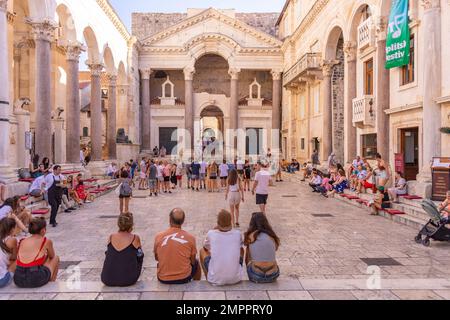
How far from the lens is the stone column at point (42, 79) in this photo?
1577cm

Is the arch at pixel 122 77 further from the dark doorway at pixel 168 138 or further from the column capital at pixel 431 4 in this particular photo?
the column capital at pixel 431 4

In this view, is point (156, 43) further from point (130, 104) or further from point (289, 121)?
point (289, 121)

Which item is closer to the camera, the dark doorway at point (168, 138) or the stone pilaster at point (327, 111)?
the stone pilaster at point (327, 111)

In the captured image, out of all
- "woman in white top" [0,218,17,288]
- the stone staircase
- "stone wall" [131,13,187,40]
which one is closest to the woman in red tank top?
"woman in white top" [0,218,17,288]

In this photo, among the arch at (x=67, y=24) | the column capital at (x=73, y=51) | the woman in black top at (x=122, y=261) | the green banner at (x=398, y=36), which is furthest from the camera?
the column capital at (x=73, y=51)

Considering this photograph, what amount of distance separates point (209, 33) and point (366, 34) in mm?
21192

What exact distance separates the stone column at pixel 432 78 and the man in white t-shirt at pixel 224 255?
886 cm

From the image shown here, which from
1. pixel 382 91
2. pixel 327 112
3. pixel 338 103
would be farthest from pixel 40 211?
pixel 338 103

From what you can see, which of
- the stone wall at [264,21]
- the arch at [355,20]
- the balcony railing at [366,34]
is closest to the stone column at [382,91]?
the balcony railing at [366,34]

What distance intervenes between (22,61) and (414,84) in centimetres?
1963

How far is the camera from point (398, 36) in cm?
1402

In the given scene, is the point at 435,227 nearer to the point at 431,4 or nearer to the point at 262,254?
A: the point at 262,254

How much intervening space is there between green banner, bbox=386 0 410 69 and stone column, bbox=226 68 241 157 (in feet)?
73.6

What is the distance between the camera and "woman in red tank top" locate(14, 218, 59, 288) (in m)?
5.21
